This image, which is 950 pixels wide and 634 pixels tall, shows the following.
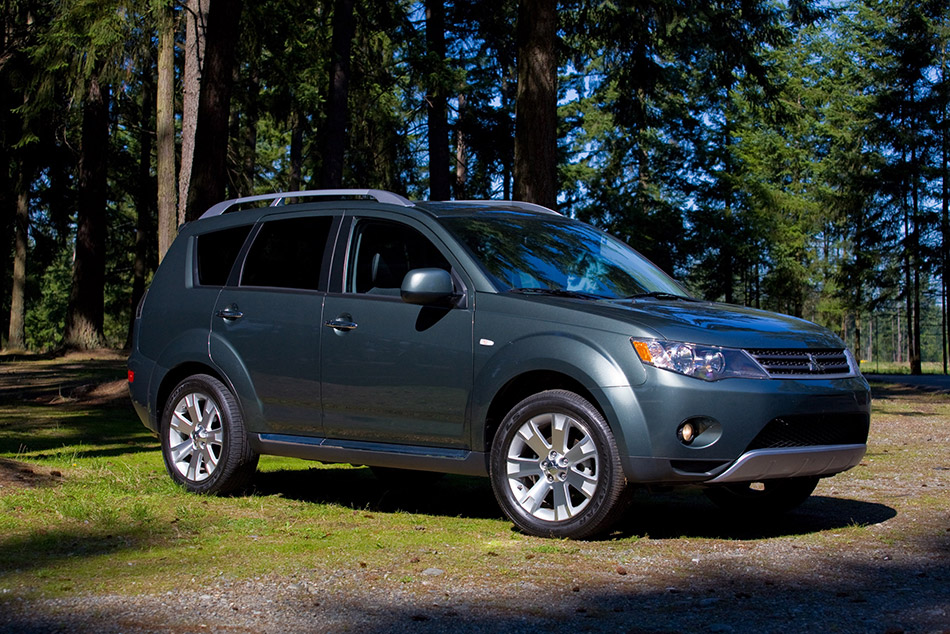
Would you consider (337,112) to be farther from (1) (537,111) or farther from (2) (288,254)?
(2) (288,254)

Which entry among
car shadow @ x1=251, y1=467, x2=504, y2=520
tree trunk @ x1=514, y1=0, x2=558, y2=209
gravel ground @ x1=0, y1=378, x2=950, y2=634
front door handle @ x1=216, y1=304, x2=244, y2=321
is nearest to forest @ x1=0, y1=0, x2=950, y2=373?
tree trunk @ x1=514, y1=0, x2=558, y2=209

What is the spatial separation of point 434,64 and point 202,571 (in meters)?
16.0

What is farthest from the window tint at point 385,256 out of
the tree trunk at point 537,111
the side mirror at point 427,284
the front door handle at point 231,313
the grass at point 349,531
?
the tree trunk at point 537,111

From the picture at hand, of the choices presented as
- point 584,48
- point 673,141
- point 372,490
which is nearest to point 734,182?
point 673,141

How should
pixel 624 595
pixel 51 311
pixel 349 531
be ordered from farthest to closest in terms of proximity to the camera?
pixel 51 311 < pixel 349 531 < pixel 624 595

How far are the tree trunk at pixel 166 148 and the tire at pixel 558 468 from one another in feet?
47.4

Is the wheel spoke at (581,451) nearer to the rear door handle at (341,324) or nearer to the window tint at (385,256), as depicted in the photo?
the window tint at (385,256)

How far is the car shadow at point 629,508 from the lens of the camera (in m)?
6.48

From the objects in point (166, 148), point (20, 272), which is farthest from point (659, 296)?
point (20, 272)

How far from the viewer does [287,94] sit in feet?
78.7

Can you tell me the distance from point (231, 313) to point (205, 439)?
958mm

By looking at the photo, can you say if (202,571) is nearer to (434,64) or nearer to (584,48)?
(584,48)

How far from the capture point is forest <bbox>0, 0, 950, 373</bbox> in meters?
15.5

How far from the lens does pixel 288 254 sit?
7496 millimetres
